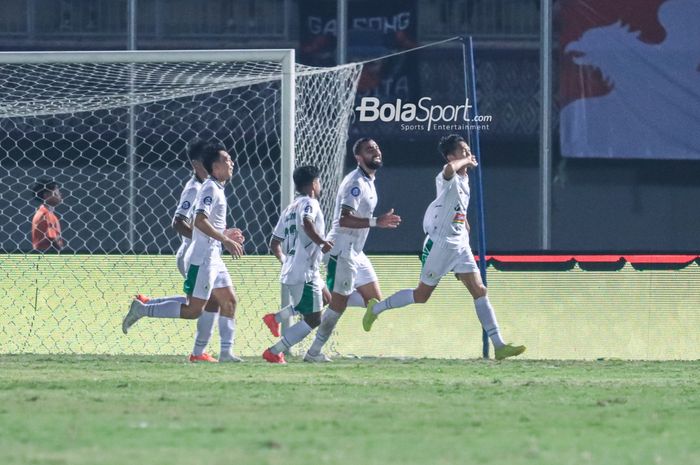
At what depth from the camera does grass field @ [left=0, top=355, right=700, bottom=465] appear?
5941 mm

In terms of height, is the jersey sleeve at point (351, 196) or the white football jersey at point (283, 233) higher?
the jersey sleeve at point (351, 196)

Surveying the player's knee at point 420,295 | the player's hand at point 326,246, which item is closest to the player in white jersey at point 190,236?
the player's hand at point 326,246

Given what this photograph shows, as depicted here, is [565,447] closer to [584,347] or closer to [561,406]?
[561,406]

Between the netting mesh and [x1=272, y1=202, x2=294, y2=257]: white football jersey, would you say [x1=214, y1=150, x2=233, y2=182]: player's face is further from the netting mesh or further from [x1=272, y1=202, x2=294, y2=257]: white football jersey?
the netting mesh

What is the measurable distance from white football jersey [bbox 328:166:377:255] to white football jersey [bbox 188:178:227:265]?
82cm

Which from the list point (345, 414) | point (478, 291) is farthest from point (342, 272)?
point (345, 414)

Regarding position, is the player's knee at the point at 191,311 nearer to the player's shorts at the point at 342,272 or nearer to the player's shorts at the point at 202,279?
the player's shorts at the point at 202,279

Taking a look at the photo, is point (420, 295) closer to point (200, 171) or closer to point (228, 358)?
point (228, 358)

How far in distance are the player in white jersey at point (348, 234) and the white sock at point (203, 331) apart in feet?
2.33

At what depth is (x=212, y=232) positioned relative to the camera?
1035 centimetres

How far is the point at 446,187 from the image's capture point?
11172 mm

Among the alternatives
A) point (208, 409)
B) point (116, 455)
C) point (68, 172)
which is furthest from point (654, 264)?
point (68, 172)

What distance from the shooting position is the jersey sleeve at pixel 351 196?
10.9 meters

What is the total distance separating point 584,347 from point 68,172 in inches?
386
